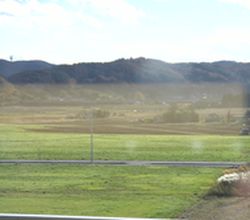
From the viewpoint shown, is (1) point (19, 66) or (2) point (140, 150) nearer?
(2) point (140, 150)

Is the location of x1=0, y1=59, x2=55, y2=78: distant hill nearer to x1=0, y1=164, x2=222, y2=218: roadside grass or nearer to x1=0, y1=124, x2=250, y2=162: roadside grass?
x1=0, y1=124, x2=250, y2=162: roadside grass

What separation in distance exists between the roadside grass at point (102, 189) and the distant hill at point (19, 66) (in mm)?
121716

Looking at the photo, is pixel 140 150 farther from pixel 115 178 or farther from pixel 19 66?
pixel 19 66

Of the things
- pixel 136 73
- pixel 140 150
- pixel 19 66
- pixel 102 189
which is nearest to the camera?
pixel 102 189

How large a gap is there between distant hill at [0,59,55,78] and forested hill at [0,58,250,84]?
265 cm

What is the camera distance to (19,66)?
517ft

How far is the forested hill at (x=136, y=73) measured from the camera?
137250mm

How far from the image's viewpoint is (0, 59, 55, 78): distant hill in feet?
493

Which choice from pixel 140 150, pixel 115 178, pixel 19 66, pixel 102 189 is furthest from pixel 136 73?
pixel 102 189

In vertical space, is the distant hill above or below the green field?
above

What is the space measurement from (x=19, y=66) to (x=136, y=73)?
3309cm

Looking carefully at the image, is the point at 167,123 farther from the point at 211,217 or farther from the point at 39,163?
the point at 211,217

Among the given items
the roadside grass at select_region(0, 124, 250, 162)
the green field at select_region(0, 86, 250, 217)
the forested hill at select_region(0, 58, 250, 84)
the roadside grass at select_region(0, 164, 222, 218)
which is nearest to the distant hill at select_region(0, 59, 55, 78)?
the forested hill at select_region(0, 58, 250, 84)

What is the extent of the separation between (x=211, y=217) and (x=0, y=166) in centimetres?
1820
